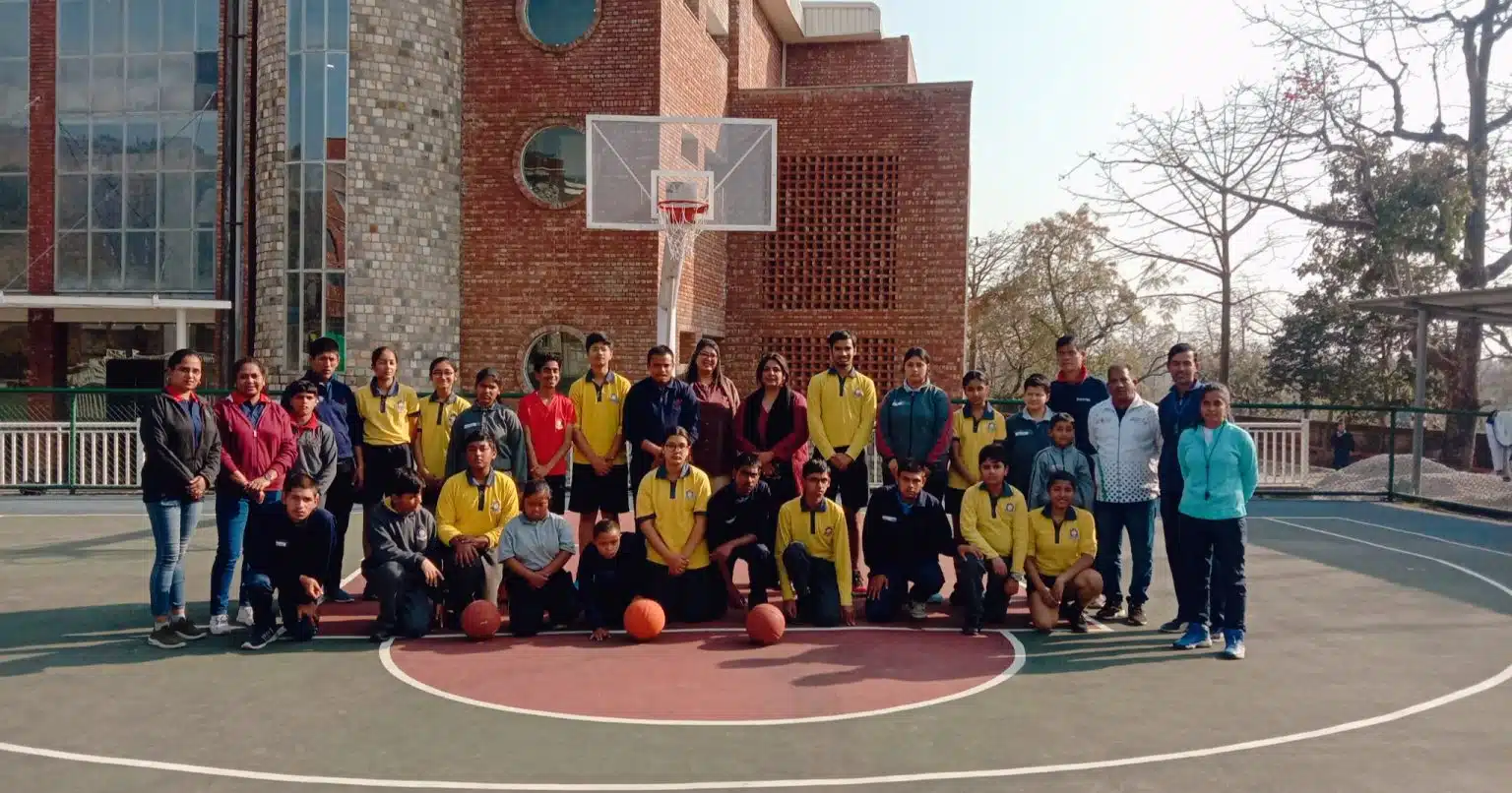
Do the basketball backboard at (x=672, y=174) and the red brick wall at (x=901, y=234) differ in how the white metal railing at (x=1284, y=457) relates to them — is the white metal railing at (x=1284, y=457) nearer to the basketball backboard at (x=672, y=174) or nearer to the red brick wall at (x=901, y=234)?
the red brick wall at (x=901, y=234)

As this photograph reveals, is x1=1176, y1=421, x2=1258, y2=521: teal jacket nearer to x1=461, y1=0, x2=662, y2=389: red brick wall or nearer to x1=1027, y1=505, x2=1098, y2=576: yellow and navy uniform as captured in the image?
x1=1027, y1=505, x2=1098, y2=576: yellow and navy uniform

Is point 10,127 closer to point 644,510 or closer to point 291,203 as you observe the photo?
point 291,203

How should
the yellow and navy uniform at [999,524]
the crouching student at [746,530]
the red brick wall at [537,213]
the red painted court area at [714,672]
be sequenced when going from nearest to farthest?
the red painted court area at [714,672], the yellow and navy uniform at [999,524], the crouching student at [746,530], the red brick wall at [537,213]

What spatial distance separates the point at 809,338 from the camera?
866 inches

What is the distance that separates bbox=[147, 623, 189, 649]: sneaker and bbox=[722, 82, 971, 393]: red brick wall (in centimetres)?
1481

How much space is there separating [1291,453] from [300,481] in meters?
14.9

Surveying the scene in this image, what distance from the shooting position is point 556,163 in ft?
62.2

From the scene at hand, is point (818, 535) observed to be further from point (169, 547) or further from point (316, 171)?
point (316, 171)

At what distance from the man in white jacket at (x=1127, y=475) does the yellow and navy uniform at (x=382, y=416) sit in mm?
5391

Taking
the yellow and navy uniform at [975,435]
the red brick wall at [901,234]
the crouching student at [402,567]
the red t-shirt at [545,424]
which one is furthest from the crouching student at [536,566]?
the red brick wall at [901,234]

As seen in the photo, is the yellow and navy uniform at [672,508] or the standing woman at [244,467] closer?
the standing woman at [244,467]

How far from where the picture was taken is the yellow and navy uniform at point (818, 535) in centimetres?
866

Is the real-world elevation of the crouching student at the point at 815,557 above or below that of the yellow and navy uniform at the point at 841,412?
below

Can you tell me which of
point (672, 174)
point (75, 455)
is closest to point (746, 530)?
point (672, 174)
